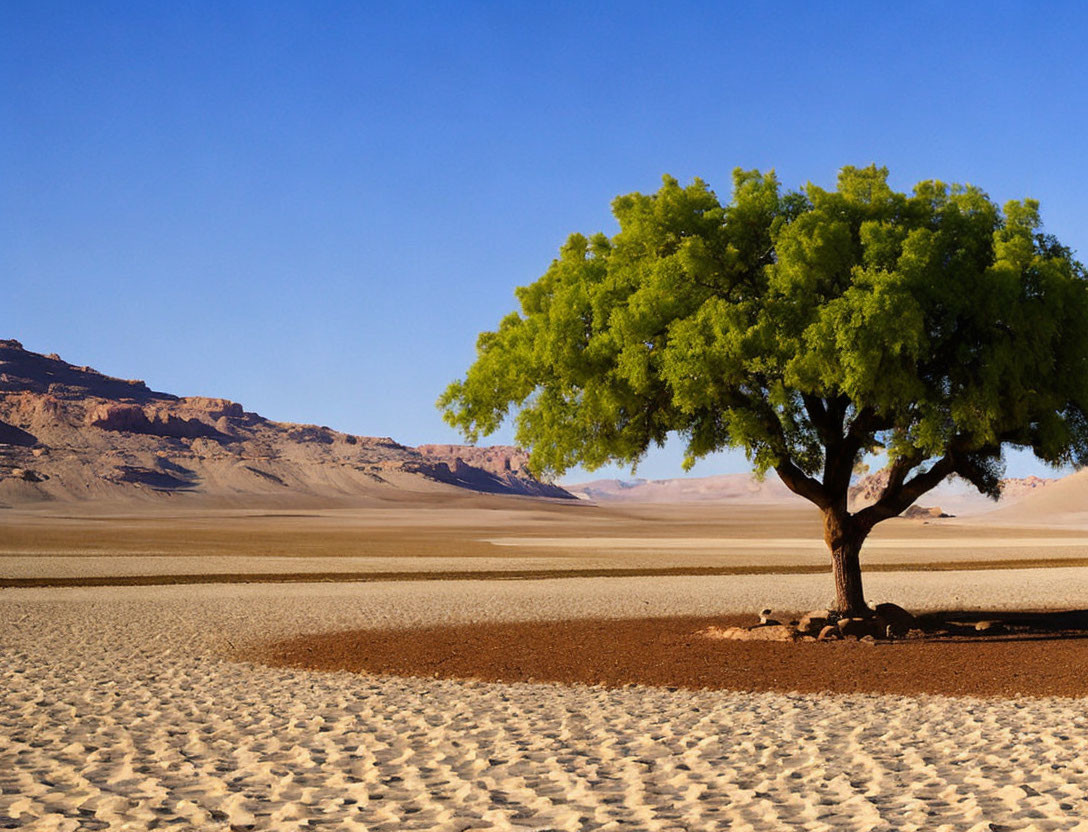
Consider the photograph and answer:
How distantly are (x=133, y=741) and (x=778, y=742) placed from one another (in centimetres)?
726

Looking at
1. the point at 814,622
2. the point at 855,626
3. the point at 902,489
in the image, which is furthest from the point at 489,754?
Result: the point at 902,489

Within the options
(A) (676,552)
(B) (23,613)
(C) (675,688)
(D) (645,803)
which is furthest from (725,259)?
(A) (676,552)

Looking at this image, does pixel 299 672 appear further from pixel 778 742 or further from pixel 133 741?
pixel 778 742

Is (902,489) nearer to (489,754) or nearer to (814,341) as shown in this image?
(814,341)

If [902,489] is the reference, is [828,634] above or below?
below

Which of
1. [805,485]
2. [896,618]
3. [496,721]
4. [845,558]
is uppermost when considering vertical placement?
[805,485]

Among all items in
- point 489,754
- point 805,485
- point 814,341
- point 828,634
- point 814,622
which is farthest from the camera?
point 805,485

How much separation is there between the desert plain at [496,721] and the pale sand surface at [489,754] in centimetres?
4

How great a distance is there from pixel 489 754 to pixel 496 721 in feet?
6.62

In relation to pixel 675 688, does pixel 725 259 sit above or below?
above

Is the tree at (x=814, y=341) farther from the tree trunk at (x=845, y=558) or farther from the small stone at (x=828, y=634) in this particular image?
the small stone at (x=828, y=634)

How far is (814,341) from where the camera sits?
1778 cm

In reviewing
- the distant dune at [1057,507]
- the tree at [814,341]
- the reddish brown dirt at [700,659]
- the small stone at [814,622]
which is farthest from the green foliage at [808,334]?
the distant dune at [1057,507]

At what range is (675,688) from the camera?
1542 centimetres
